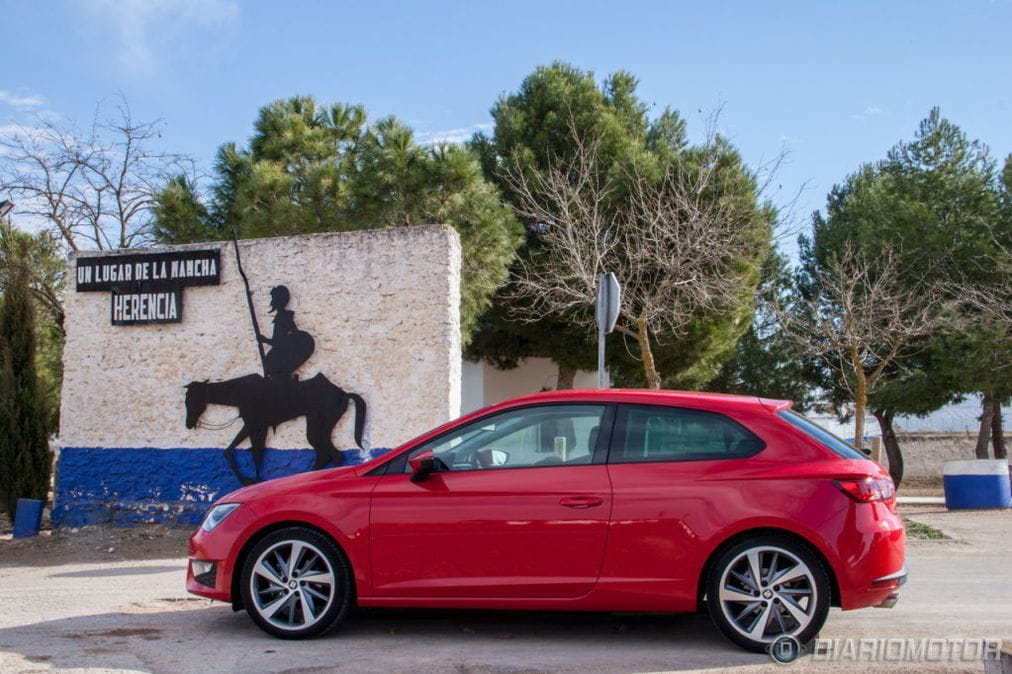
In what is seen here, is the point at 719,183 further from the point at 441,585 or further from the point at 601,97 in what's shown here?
the point at 441,585

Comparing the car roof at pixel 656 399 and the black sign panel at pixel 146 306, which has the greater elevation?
the black sign panel at pixel 146 306

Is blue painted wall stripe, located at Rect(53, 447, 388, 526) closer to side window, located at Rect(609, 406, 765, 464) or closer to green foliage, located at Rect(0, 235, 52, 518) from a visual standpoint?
green foliage, located at Rect(0, 235, 52, 518)

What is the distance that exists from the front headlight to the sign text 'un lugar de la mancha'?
510 cm

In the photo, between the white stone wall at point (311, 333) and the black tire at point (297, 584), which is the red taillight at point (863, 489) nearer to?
the black tire at point (297, 584)

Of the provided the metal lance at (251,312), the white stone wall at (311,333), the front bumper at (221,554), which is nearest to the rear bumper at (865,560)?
the front bumper at (221,554)

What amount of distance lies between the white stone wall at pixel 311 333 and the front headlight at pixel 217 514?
3.96m

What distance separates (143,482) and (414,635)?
5981 millimetres

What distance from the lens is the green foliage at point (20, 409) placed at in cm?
1166

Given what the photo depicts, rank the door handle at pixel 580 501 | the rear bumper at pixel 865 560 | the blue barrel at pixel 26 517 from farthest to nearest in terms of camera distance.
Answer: the blue barrel at pixel 26 517, the door handle at pixel 580 501, the rear bumper at pixel 865 560

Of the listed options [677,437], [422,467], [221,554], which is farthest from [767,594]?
[221,554]

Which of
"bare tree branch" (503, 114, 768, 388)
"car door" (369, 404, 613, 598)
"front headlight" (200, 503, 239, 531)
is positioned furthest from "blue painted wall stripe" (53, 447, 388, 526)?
"bare tree branch" (503, 114, 768, 388)

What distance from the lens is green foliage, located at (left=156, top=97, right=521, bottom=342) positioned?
1418cm

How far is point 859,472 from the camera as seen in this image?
534 cm

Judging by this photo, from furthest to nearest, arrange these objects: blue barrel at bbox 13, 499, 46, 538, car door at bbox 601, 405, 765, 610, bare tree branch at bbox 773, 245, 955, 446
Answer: bare tree branch at bbox 773, 245, 955, 446, blue barrel at bbox 13, 499, 46, 538, car door at bbox 601, 405, 765, 610
